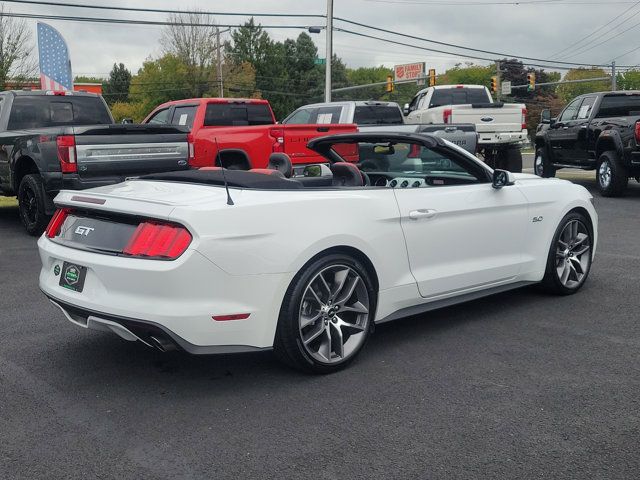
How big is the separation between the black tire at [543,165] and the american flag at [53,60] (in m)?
11.9

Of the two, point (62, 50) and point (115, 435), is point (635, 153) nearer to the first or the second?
point (115, 435)

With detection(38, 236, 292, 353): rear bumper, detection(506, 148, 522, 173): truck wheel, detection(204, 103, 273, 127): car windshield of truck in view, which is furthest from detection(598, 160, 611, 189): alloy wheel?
detection(38, 236, 292, 353): rear bumper

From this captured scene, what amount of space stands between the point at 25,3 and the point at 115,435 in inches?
1240

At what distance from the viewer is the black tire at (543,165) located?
17.0 meters

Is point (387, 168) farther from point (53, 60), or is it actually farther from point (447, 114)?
point (53, 60)

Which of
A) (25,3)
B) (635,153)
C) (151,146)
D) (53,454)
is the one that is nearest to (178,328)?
(53,454)

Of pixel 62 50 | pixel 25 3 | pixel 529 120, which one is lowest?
pixel 529 120

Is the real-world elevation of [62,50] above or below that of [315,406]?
above

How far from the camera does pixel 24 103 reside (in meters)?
11.5

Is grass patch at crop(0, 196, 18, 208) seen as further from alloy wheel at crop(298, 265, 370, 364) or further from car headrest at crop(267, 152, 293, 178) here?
Result: alloy wheel at crop(298, 265, 370, 364)

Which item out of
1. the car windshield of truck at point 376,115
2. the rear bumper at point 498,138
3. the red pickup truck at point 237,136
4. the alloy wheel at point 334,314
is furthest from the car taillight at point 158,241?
the rear bumper at point 498,138

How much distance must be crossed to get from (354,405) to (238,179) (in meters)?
1.50

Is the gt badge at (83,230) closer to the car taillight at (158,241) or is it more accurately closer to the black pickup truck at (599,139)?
the car taillight at (158,241)

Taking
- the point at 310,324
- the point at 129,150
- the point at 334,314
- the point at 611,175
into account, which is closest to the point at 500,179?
the point at 334,314
